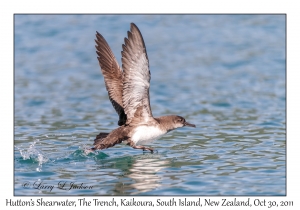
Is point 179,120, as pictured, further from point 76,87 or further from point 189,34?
point 189,34

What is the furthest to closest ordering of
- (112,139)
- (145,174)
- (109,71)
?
(109,71) → (112,139) → (145,174)

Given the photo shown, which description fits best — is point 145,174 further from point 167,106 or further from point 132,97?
point 167,106

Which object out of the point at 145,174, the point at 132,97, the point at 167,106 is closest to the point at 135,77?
the point at 132,97

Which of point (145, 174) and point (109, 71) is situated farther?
point (109, 71)

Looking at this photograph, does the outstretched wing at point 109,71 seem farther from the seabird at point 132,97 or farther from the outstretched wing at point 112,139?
the outstretched wing at point 112,139

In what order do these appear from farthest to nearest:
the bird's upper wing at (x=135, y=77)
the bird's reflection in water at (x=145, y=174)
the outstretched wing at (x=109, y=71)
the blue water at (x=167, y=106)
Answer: the outstretched wing at (x=109, y=71) → the bird's upper wing at (x=135, y=77) → the blue water at (x=167, y=106) → the bird's reflection in water at (x=145, y=174)
